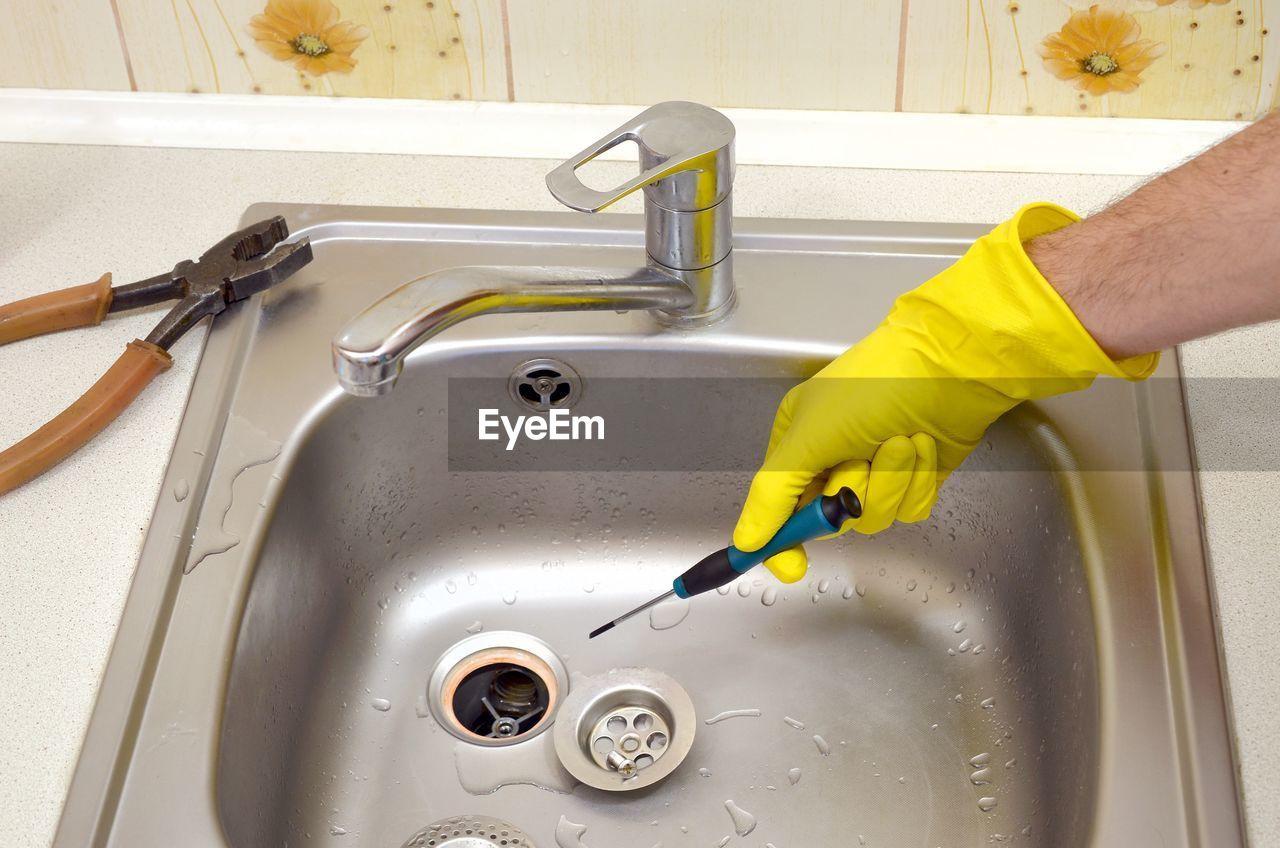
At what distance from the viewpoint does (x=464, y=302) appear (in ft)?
2.38

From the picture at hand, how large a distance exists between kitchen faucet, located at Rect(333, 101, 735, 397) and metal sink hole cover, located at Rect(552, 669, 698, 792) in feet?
0.97

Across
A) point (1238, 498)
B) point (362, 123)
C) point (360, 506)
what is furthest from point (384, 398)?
point (1238, 498)

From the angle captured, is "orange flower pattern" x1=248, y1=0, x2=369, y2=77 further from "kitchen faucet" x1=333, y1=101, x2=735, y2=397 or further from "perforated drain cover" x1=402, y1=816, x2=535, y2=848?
"perforated drain cover" x1=402, y1=816, x2=535, y2=848

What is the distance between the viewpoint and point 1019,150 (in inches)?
43.6

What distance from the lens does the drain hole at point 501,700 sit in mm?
958

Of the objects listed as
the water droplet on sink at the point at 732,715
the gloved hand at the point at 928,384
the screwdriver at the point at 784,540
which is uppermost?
the gloved hand at the point at 928,384

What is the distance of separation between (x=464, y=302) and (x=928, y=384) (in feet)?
1.06

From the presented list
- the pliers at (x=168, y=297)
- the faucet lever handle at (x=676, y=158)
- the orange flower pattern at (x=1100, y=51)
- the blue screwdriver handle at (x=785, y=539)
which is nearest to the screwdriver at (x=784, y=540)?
the blue screwdriver handle at (x=785, y=539)

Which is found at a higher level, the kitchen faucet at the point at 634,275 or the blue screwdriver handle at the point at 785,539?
the kitchen faucet at the point at 634,275

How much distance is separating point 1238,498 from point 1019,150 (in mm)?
434

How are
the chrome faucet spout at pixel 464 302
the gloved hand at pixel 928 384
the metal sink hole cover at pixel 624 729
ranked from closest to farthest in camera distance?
the chrome faucet spout at pixel 464 302 → the gloved hand at pixel 928 384 → the metal sink hole cover at pixel 624 729

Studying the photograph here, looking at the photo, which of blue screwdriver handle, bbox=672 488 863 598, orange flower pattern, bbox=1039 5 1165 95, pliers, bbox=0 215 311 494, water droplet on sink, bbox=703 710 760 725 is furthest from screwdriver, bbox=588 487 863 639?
orange flower pattern, bbox=1039 5 1165 95

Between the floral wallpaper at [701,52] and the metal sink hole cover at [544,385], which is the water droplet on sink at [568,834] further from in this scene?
the floral wallpaper at [701,52]

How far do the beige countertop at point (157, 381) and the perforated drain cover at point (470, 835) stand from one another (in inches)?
9.8
